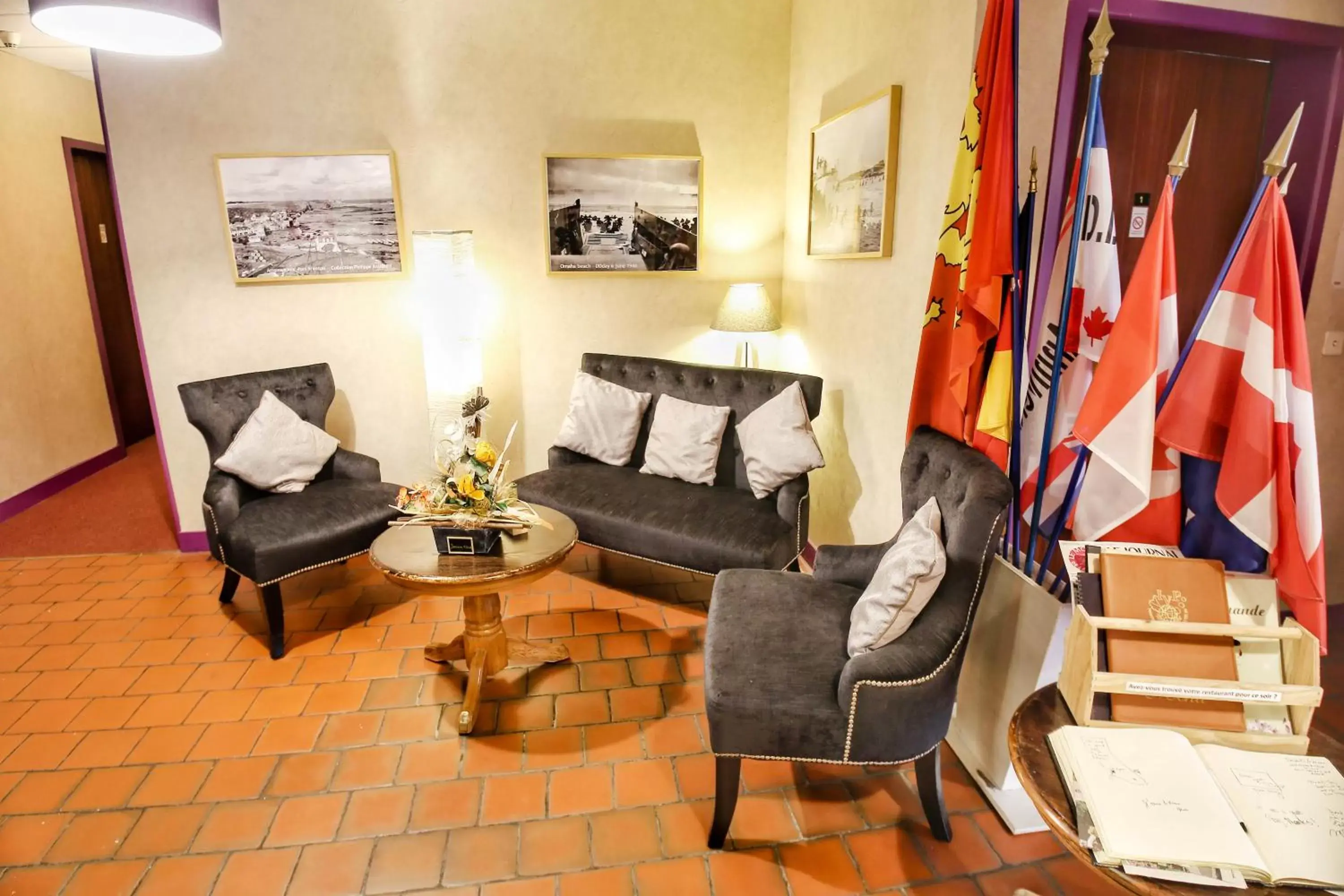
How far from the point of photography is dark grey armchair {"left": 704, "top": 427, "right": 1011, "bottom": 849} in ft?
5.85

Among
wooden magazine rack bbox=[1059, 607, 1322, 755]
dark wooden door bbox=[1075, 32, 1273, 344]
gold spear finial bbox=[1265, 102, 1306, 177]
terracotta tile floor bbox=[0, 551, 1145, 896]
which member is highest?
dark wooden door bbox=[1075, 32, 1273, 344]

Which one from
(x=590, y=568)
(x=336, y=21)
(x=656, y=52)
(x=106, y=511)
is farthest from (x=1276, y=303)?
(x=106, y=511)

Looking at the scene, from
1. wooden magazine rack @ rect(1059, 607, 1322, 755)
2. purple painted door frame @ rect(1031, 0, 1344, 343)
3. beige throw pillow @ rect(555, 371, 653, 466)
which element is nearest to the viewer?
wooden magazine rack @ rect(1059, 607, 1322, 755)

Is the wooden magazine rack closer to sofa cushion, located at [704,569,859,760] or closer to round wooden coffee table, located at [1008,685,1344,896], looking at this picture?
round wooden coffee table, located at [1008,685,1344,896]

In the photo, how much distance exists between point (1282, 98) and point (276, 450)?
4.15 m

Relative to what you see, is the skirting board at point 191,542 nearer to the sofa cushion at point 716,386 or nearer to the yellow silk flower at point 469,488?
the sofa cushion at point 716,386

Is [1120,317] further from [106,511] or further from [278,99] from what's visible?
[106,511]

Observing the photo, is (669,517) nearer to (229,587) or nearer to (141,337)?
(229,587)

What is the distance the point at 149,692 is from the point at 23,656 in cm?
73

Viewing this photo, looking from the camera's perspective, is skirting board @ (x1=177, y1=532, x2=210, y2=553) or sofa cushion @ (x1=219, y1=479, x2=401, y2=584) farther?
skirting board @ (x1=177, y1=532, x2=210, y2=553)

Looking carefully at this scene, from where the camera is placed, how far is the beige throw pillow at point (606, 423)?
3.61 m

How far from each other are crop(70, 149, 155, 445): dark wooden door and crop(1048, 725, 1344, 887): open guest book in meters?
5.91

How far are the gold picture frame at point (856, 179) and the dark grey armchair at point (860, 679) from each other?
44.2 inches

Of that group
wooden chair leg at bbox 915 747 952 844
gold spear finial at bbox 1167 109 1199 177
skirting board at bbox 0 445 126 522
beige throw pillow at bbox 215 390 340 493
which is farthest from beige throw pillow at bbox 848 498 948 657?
skirting board at bbox 0 445 126 522
